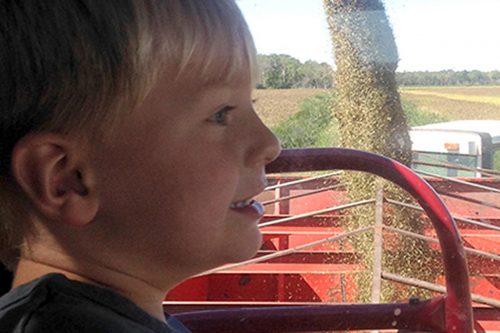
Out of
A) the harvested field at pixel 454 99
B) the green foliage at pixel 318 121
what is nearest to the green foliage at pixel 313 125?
the green foliage at pixel 318 121

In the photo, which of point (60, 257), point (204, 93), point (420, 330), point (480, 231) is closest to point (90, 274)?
A: point (60, 257)

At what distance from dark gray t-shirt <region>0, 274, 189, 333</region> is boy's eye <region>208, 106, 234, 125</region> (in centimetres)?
16

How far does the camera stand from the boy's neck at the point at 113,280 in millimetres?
692

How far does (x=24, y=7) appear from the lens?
2.12ft

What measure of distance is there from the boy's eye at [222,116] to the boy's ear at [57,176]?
110 millimetres

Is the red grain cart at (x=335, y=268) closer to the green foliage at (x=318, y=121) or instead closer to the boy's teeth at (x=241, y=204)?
the green foliage at (x=318, y=121)

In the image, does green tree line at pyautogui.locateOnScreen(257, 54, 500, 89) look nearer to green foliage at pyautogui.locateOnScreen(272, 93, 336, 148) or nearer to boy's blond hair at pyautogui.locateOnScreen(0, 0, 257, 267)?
green foliage at pyautogui.locateOnScreen(272, 93, 336, 148)

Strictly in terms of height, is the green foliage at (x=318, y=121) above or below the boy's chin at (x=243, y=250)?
above

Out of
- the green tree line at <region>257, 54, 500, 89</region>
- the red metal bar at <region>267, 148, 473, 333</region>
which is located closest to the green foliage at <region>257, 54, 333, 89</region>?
the green tree line at <region>257, 54, 500, 89</region>

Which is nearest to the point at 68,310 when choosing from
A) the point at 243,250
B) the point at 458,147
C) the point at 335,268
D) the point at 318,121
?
the point at 243,250

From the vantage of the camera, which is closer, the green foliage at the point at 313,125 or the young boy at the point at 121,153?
the young boy at the point at 121,153

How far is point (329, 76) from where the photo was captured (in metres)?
1.29

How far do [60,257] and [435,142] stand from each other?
108cm

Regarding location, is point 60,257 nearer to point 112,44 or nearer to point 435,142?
point 112,44
